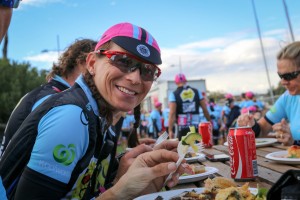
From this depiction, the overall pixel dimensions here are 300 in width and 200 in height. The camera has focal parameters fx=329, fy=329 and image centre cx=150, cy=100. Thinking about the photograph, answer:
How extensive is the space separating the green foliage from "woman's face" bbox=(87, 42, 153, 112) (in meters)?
18.0

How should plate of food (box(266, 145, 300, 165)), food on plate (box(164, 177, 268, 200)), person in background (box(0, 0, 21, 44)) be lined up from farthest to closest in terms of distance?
plate of food (box(266, 145, 300, 165)) → food on plate (box(164, 177, 268, 200)) → person in background (box(0, 0, 21, 44))

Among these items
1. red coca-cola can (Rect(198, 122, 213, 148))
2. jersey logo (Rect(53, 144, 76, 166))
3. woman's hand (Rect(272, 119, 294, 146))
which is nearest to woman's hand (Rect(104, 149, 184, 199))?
jersey logo (Rect(53, 144, 76, 166))

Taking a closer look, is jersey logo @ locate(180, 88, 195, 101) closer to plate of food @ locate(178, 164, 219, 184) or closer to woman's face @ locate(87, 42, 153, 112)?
plate of food @ locate(178, 164, 219, 184)

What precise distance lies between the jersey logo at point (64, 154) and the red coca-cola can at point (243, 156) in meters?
0.98

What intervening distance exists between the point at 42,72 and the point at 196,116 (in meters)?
18.8

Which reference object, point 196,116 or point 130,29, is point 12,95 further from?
point 130,29

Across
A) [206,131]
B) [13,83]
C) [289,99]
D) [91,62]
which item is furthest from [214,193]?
[13,83]

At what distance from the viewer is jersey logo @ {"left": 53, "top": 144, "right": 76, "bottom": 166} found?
4.51 ft

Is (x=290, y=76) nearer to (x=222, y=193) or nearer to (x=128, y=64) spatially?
(x=128, y=64)

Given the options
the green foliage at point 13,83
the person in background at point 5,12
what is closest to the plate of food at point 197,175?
the person in background at point 5,12

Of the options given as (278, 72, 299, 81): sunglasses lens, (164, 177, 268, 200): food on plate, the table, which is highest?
(278, 72, 299, 81): sunglasses lens

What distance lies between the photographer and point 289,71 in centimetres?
331

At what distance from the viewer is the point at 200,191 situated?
1.50m

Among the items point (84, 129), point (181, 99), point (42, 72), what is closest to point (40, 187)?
point (84, 129)
